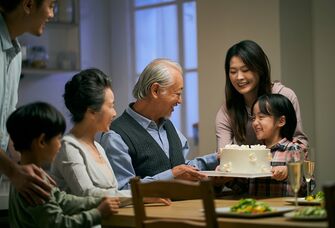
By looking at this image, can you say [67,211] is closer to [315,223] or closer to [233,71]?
[315,223]

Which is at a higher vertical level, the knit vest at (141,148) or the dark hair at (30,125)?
the dark hair at (30,125)

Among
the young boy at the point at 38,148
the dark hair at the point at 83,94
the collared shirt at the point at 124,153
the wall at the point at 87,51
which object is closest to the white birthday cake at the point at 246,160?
the collared shirt at the point at 124,153

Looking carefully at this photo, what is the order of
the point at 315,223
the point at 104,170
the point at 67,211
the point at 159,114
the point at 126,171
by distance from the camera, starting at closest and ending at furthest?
1. the point at 315,223
2. the point at 67,211
3. the point at 104,170
4. the point at 126,171
5. the point at 159,114

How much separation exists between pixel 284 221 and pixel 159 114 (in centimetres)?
127

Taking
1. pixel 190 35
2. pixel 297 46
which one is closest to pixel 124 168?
pixel 297 46

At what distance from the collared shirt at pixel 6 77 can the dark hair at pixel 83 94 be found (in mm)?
217

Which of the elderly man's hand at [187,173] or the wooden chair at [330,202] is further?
the elderly man's hand at [187,173]

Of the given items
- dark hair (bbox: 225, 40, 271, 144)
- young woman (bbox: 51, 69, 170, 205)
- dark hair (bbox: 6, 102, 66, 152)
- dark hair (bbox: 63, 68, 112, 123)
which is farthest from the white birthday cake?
dark hair (bbox: 6, 102, 66, 152)

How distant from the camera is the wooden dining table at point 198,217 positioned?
2119mm

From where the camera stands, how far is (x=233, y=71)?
11.9 feet

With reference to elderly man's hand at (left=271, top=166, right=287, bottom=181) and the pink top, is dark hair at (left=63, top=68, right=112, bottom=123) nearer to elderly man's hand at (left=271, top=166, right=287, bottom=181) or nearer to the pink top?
elderly man's hand at (left=271, top=166, right=287, bottom=181)

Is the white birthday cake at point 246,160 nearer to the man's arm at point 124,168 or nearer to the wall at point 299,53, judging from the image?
the man's arm at point 124,168

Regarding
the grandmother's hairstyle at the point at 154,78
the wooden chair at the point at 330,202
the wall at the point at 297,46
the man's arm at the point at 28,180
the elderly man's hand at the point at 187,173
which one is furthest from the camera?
the wall at the point at 297,46

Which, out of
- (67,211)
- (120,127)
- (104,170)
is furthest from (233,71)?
(67,211)
